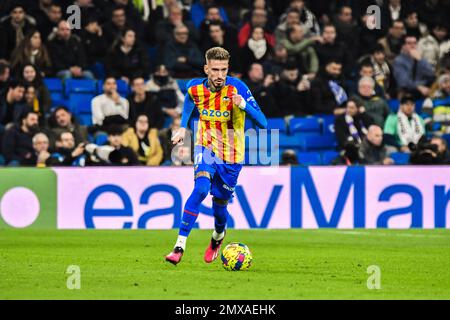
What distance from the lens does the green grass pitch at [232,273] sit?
9375 millimetres

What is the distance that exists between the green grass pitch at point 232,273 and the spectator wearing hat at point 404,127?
10.4ft

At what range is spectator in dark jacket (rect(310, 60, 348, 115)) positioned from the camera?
65.4 feet

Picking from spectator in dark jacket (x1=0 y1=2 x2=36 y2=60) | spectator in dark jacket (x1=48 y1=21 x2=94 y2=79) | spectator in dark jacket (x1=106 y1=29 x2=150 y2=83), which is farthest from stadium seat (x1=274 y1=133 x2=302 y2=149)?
spectator in dark jacket (x1=0 y1=2 x2=36 y2=60)

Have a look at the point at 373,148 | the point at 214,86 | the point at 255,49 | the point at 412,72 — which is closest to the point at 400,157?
the point at 373,148

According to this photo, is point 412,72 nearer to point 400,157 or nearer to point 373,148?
point 400,157

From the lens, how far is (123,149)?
17500 millimetres

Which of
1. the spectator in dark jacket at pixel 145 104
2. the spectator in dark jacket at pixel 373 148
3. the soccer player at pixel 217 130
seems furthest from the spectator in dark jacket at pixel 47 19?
the soccer player at pixel 217 130

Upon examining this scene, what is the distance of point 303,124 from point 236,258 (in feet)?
29.8

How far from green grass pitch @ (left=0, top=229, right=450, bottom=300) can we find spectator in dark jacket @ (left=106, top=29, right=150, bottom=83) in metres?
4.38

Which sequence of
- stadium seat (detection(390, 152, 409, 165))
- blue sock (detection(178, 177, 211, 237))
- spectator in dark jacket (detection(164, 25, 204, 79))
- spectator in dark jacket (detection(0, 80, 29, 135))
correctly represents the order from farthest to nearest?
spectator in dark jacket (detection(164, 25, 204, 79)) → stadium seat (detection(390, 152, 409, 165)) → spectator in dark jacket (detection(0, 80, 29, 135)) → blue sock (detection(178, 177, 211, 237))

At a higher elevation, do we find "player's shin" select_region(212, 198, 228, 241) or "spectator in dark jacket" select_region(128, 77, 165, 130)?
"spectator in dark jacket" select_region(128, 77, 165, 130)

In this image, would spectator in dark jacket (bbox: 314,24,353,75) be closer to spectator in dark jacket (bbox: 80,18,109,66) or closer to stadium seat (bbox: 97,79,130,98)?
stadium seat (bbox: 97,79,130,98)

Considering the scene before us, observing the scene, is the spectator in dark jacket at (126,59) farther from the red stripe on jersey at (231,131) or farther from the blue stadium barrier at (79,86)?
the red stripe on jersey at (231,131)

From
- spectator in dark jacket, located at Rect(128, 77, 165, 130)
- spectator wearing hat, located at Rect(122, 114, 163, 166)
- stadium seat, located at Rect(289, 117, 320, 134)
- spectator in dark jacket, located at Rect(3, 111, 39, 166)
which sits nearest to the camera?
spectator in dark jacket, located at Rect(3, 111, 39, 166)
